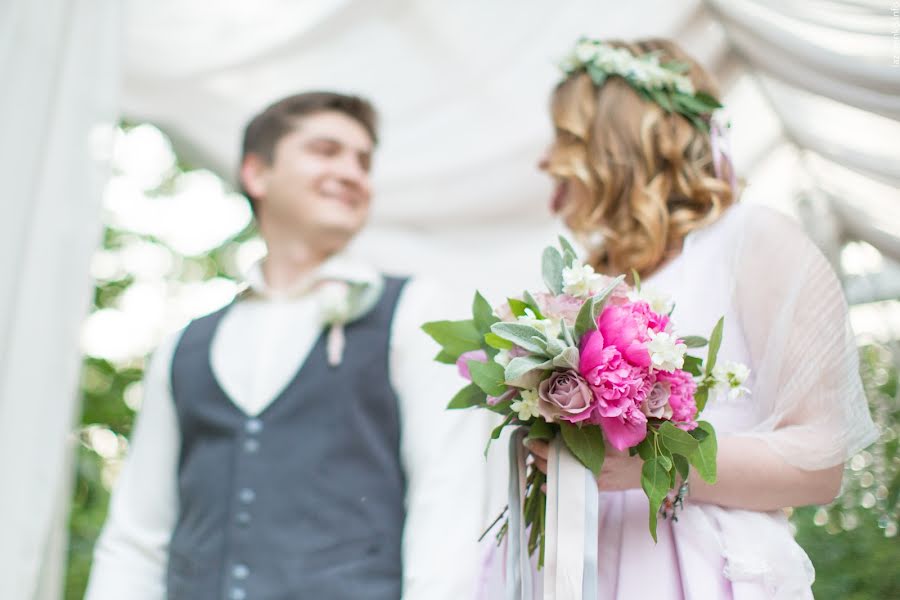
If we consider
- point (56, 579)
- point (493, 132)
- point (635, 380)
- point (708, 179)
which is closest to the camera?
point (635, 380)

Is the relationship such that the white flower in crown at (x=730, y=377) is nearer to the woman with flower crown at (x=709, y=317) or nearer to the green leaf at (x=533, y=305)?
the woman with flower crown at (x=709, y=317)

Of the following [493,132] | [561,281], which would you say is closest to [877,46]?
[561,281]

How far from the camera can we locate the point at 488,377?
5.60 feet

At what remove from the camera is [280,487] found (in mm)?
2344

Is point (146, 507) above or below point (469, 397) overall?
below

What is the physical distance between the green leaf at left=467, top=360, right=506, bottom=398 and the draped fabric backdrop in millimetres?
837

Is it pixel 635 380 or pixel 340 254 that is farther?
pixel 340 254

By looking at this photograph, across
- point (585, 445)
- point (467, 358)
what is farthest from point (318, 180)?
point (585, 445)

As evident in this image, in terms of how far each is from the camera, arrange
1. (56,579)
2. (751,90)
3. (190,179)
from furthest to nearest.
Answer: (190,179) < (751,90) < (56,579)

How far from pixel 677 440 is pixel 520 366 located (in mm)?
293

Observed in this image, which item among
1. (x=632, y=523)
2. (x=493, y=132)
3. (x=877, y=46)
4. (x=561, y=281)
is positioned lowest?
(x=632, y=523)

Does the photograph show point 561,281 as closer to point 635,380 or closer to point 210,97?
point 635,380

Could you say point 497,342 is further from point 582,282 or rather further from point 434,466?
point 434,466

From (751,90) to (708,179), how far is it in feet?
2.07
